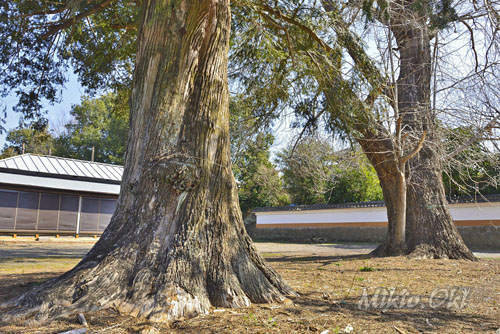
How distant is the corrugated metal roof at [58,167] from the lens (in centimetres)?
1692

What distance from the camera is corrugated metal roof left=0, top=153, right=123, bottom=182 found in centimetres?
1692

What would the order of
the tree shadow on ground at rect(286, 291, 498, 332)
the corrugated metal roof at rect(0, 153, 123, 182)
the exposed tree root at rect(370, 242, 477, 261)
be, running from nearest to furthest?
the tree shadow on ground at rect(286, 291, 498, 332), the exposed tree root at rect(370, 242, 477, 261), the corrugated metal roof at rect(0, 153, 123, 182)

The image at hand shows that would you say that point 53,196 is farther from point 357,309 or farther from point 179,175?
point 357,309

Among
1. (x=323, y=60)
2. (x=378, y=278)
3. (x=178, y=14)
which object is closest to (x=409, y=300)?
(x=378, y=278)

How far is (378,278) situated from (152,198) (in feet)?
11.4

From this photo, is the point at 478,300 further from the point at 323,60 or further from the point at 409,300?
the point at 323,60

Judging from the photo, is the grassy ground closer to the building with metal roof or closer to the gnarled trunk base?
the gnarled trunk base

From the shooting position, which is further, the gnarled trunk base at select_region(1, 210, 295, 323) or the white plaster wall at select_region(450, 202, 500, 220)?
the white plaster wall at select_region(450, 202, 500, 220)

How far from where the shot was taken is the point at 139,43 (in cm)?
418

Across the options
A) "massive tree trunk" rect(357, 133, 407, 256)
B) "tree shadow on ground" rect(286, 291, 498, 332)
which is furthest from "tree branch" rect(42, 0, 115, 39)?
"tree shadow on ground" rect(286, 291, 498, 332)

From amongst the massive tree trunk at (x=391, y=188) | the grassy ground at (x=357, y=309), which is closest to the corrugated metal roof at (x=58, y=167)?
the grassy ground at (x=357, y=309)
